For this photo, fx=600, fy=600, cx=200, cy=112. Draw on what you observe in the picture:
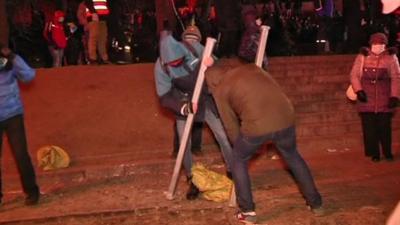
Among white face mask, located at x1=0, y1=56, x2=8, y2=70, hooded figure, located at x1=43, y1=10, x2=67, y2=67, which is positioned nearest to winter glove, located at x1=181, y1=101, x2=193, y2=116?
white face mask, located at x1=0, y1=56, x2=8, y2=70

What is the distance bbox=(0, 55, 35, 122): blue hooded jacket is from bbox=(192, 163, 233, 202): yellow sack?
2049 millimetres

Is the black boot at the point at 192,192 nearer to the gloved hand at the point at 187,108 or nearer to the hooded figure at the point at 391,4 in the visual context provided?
the gloved hand at the point at 187,108

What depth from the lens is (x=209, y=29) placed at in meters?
16.1

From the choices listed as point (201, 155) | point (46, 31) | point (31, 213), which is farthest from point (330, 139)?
point (46, 31)

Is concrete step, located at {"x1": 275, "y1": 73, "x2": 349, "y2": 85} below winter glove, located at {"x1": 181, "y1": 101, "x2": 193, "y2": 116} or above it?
below

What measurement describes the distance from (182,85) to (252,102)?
1253mm

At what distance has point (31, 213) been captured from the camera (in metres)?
6.40

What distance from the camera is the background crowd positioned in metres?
13.3

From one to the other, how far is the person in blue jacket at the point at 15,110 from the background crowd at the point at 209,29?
599cm

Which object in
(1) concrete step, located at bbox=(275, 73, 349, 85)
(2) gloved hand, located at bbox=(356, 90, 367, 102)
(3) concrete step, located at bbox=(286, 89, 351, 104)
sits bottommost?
(3) concrete step, located at bbox=(286, 89, 351, 104)

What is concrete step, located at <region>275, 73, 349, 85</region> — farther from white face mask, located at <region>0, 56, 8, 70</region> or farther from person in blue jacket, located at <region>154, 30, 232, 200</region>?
white face mask, located at <region>0, 56, 8, 70</region>

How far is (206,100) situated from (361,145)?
3.33 m

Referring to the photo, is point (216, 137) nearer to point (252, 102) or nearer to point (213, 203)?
point (213, 203)

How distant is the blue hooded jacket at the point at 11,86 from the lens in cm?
634
